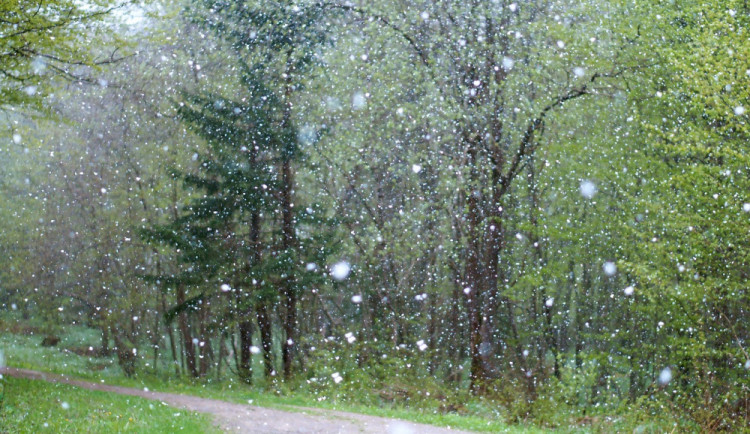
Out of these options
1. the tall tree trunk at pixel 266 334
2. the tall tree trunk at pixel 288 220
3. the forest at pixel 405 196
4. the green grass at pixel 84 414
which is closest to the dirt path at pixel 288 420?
the green grass at pixel 84 414

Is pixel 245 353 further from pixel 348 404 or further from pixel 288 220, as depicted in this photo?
pixel 348 404

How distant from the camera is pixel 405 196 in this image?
1889 cm

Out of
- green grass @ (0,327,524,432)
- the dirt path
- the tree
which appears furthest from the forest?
the dirt path

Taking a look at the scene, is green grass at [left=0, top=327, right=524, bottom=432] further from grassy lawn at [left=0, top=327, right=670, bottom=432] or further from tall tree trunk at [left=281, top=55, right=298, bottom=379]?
tall tree trunk at [left=281, top=55, right=298, bottom=379]

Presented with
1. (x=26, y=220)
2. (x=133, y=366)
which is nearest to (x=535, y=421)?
(x=133, y=366)

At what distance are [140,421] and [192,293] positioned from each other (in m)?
9.69

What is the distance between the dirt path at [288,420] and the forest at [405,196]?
1214 millimetres

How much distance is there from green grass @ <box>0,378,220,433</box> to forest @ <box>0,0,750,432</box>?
342 centimetres

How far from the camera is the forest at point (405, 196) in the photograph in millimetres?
12219

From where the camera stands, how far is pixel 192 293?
18.6 m

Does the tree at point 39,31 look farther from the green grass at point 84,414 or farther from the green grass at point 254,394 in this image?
the green grass at point 254,394

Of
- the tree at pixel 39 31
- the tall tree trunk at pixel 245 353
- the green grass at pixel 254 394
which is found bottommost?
the tall tree trunk at pixel 245 353

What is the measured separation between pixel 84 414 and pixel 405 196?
35.7ft

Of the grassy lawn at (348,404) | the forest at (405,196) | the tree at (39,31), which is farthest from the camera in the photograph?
the forest at (405,196)
